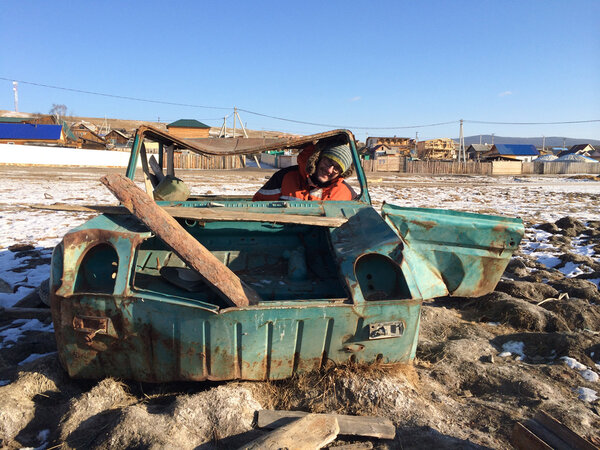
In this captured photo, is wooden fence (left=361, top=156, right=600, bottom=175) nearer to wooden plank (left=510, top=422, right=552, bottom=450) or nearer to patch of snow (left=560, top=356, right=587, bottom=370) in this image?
patch of snow (left=560, top=356, right=587, bottom=370)

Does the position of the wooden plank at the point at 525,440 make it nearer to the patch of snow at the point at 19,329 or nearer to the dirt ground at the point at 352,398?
the dirt ground at the point at 352,398

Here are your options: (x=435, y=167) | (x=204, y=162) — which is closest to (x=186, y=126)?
(x=204, y=162)

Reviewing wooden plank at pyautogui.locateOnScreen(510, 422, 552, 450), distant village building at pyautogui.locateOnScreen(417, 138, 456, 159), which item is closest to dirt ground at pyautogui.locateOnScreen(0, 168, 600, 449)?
wooden plank at pyautogui.locateOnScreen(510, 422, 552, 450)

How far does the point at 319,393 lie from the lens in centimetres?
241

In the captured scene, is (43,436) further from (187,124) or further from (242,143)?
(187,124)

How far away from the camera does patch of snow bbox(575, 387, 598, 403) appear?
2621 millimetres

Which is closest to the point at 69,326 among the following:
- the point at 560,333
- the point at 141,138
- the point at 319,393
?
the point at 319,393

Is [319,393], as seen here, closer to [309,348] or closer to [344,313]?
[309,348]

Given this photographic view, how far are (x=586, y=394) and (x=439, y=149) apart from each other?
59.1 metres

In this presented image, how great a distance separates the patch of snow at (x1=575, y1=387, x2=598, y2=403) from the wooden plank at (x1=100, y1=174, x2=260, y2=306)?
80.8 inches

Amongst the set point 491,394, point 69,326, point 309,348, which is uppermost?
point 69,326

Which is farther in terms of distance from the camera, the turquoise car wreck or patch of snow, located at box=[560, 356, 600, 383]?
patch of snow, located at box=[560, 356, 600, 383]

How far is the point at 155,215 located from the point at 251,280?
797mm

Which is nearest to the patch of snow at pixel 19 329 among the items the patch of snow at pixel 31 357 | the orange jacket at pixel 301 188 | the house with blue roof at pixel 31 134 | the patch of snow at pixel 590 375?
the patch of snow at pixel 31 357
